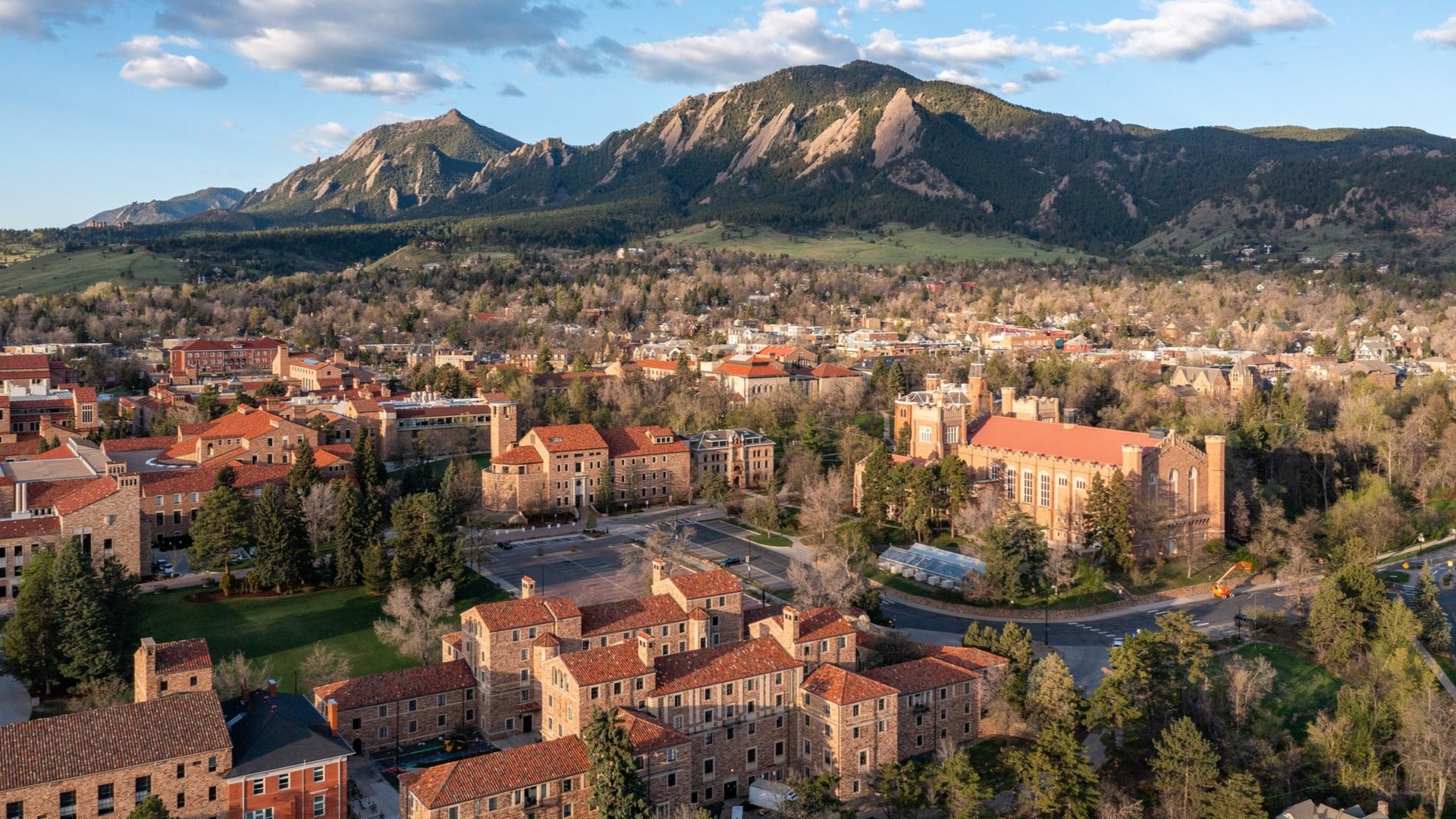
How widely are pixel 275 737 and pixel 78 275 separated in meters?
178

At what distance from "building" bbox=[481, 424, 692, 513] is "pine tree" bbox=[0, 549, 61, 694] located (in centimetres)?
3348

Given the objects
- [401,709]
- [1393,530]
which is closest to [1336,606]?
[1393,530]

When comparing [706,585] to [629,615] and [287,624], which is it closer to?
[629,615]

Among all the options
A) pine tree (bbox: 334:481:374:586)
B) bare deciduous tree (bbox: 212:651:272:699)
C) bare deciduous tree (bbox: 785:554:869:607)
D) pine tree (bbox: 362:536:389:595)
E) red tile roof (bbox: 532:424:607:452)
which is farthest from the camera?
red tile roof (bbox: 532:424:607:452)

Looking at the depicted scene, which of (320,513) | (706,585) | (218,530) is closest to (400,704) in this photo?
(706,585)

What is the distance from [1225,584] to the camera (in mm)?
64188

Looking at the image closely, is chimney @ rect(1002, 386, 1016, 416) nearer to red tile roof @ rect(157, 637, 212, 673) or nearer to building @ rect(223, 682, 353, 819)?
building @ rect(223, 682, 353, 819)

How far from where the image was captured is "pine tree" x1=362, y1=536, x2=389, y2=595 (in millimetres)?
56719

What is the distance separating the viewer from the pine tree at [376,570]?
56.7 metres

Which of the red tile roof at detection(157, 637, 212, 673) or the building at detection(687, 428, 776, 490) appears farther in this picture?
the building at detection(687, 428, 776, 490)

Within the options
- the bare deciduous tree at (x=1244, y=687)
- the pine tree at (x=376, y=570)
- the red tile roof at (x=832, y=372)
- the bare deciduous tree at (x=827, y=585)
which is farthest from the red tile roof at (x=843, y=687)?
the red tile roof at (x=832, y=372)

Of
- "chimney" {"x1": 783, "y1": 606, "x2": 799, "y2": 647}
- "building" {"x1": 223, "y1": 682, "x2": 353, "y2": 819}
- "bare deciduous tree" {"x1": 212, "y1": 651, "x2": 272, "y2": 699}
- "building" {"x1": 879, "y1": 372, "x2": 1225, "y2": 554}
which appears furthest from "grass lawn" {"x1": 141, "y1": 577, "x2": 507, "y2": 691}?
"building" {"x1": 879, "y1": 372, "x2": 1225, "y2": 554}

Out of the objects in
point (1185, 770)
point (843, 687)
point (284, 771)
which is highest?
point (843, 687)

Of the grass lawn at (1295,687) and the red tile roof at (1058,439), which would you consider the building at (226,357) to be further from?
the grass lawn at (1295,687)
